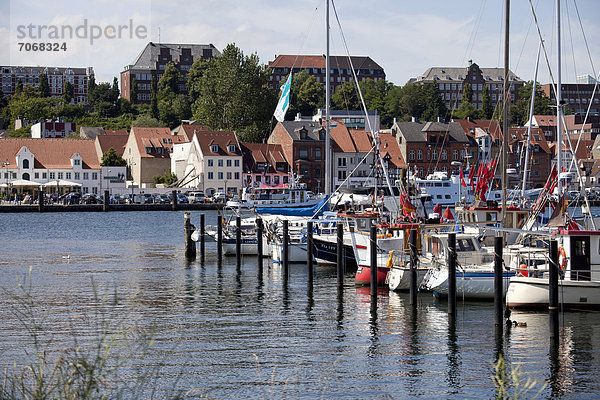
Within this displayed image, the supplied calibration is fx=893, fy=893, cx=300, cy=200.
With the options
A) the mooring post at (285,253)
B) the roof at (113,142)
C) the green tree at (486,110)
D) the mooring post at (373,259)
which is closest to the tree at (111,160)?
the roof at (113,142)

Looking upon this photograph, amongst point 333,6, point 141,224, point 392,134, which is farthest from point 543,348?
point 392,134

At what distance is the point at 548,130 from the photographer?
17750 cm

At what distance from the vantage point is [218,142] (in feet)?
429

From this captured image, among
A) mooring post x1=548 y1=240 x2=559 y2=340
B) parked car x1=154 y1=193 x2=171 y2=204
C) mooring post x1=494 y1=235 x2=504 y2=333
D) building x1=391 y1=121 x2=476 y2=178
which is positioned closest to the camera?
mooring post x1=548 y1=240 x2=559 y2=340

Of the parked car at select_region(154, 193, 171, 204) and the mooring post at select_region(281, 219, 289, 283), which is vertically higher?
the parked car at select_region(154, 193, 171, 204)

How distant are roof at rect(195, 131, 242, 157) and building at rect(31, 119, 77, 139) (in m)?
48.9

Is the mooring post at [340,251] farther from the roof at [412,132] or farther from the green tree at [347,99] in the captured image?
the green tree at [347,99]

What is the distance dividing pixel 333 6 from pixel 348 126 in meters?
87.8

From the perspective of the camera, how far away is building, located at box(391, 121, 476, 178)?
13900 centimetres

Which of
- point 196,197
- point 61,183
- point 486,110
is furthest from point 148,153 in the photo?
point 486,110

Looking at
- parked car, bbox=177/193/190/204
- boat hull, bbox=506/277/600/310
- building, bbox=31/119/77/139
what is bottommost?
boat hull, bbox=506/277/600/310

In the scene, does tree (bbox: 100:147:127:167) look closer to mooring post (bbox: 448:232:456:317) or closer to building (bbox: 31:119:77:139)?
building (bbox: 31:119:77:139)

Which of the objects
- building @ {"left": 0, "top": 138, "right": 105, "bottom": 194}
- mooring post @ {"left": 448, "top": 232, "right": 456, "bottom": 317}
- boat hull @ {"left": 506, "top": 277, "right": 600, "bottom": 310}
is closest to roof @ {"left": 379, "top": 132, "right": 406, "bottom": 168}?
building @ {"left": 0, "top": 138, "right": 105, "bottom": 194}

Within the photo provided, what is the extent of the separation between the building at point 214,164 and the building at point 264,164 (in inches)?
64.5
